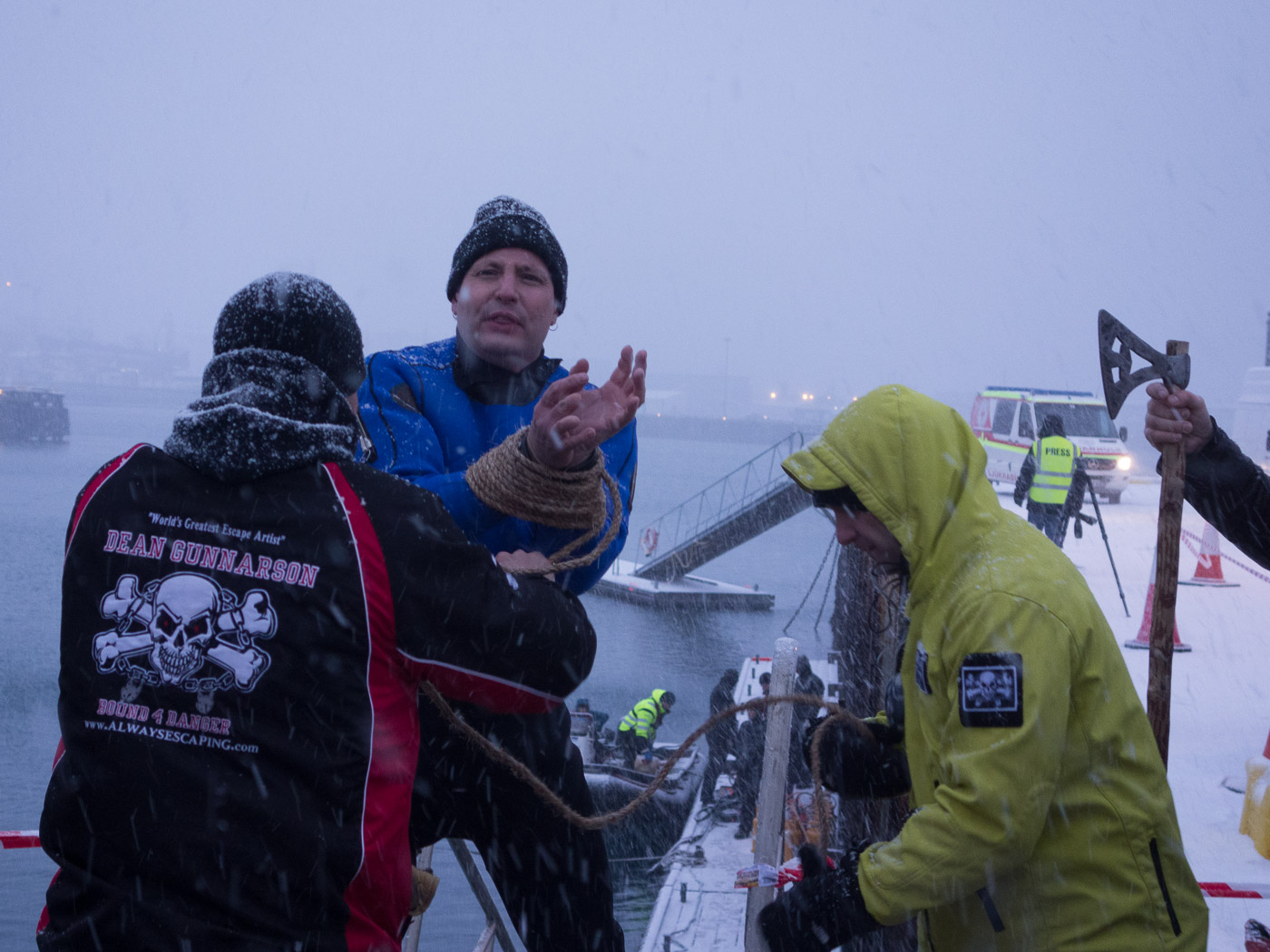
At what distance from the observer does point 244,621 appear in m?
1.39

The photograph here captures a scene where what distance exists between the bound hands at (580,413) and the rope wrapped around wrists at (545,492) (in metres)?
0.03

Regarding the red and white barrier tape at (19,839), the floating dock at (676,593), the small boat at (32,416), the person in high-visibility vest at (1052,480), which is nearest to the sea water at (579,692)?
the floating dock at (676,593)

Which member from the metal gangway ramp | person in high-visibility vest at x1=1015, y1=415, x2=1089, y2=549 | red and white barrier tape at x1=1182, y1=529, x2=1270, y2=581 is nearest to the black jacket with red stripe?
person in high-visibility vest at x1=1015, y1=415, x2=1089, y2=549

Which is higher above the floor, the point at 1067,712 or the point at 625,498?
the point at 625,498

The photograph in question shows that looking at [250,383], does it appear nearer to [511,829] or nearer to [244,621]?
[244,621]

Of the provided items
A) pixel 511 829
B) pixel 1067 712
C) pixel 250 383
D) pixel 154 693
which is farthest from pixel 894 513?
pixel 154 693

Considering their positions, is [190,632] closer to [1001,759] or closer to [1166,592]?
[1001,759]

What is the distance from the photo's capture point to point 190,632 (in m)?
1.39

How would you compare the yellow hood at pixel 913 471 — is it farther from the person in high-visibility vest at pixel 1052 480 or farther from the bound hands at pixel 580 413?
the person in high-visibility vest at pixel 1052 480

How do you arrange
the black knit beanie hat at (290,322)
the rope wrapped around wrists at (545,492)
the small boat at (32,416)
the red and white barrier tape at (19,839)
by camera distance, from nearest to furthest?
the black knit beanie hat at (290,322)
the rope wrapped around wrists at (545,492)
the red and white barrier tape at (19,839)
the small boat at (32,416)

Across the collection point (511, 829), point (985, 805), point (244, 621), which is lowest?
point (511, 829)

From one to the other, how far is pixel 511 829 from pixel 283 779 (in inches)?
36.5

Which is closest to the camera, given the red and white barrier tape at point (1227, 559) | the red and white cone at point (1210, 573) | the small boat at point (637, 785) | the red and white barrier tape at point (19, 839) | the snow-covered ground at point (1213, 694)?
the red and white barrier tape at point (19, 839)

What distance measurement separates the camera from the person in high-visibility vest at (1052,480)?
12.2 metres
